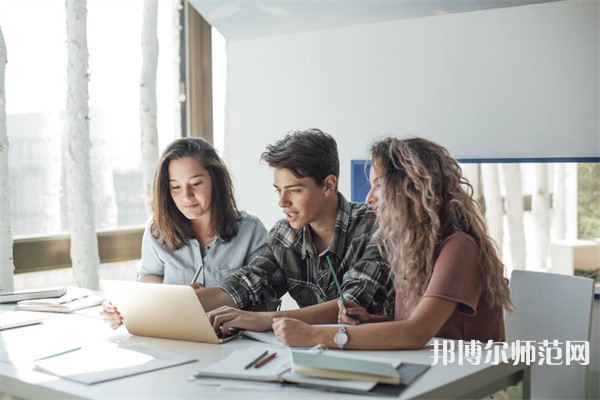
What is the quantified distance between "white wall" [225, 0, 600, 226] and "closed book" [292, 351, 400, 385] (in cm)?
203

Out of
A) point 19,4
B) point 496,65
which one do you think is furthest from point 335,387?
point 19,4

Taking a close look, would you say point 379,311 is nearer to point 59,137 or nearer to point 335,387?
point 335,387

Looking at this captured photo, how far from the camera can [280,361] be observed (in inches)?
69.9

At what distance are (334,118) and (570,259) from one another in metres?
1.39

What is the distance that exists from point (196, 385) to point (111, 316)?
2.45 feet

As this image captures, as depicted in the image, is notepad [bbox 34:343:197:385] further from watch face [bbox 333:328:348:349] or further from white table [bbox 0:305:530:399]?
watch face [bbox 333:328:348:349]

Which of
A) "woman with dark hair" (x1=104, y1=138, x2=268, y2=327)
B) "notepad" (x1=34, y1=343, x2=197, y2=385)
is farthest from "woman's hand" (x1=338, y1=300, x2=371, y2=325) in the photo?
"woman with dark hair" (x1=104, y1=138, x2=268, y2=327)

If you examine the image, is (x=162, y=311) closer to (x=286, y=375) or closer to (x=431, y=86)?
(x=286, y=375)

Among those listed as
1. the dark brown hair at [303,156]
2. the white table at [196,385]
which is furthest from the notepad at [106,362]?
the dark brown hair at [303,156]

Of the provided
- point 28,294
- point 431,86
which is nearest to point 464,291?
point 28,294

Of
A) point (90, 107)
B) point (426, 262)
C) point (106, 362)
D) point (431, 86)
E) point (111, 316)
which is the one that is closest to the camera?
point (106, 362)

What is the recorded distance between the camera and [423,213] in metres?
2.02

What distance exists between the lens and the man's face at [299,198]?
2477 mm

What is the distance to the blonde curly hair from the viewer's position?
1983mm
